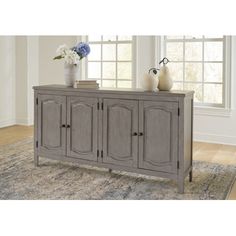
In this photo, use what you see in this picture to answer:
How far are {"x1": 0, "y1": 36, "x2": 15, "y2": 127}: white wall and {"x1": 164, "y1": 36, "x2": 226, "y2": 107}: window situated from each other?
3.01 m

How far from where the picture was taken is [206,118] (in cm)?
543

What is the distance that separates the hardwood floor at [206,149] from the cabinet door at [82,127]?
1.41m

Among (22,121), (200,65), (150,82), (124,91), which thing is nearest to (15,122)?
(22,121)

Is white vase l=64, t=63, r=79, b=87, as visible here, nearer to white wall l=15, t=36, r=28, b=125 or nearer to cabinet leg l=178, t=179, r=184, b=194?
cabinet leg l=178, t=179, r=184, b=194

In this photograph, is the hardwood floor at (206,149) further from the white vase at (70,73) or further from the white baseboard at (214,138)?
the white vase at (70,73)

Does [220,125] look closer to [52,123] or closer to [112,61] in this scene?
[112,61]

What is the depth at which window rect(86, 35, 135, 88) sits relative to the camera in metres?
6.16

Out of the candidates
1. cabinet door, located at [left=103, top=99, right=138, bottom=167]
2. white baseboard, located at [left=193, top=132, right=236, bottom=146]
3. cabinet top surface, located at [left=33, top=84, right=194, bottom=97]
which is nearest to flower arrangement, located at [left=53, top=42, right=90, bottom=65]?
cabinet top surface, located at [left=33, top=84, right=194, bottom=97]

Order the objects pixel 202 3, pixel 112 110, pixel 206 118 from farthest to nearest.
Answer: pixel 206 118, pixel 112 110, pixel 202 3

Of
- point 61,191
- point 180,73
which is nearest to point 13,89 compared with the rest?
point 180,73

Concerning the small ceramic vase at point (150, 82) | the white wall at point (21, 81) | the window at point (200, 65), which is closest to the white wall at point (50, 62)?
the white wall at point (21, 81)

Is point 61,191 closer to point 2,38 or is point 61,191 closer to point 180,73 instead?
point 180,73

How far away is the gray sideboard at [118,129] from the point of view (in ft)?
10.3
